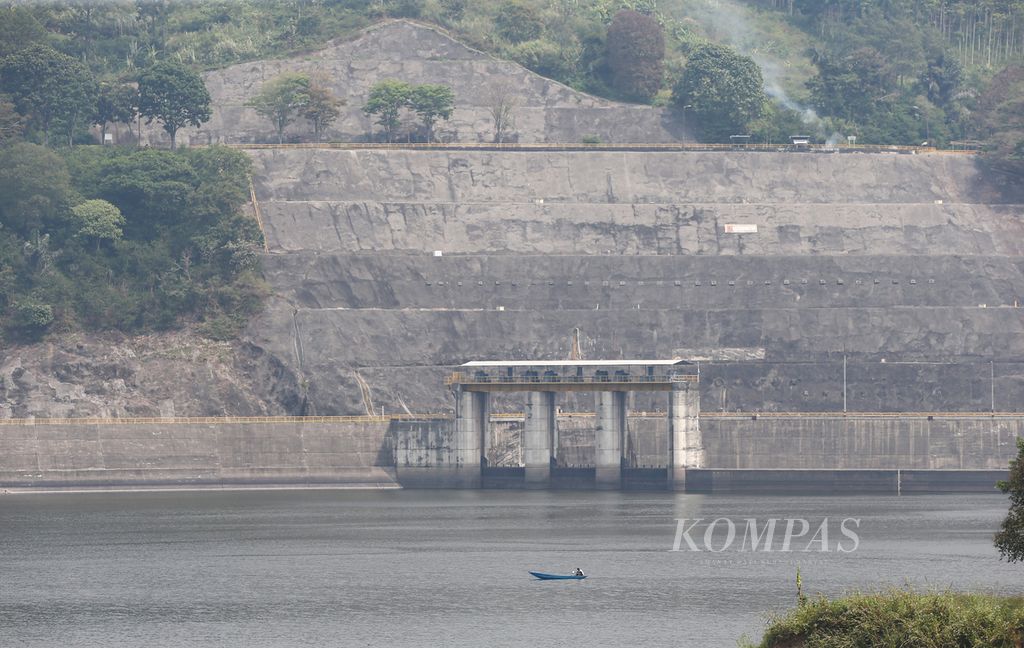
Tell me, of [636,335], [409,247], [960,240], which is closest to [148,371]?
[409,247]

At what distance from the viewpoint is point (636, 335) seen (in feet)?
470

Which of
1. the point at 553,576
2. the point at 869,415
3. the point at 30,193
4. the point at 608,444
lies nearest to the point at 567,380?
the point at 608,444

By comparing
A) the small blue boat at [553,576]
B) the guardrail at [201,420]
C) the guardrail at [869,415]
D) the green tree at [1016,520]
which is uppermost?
the guardrail at [869,415]

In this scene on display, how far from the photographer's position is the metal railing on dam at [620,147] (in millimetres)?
164125

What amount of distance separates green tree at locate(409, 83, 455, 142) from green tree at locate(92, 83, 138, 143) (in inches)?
889

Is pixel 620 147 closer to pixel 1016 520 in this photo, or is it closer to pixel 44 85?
pixel 44 85

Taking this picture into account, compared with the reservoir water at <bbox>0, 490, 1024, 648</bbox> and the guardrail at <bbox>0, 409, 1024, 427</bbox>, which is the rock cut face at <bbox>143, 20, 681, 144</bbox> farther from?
the reservoir water at <bbox>0, 490, 1024, 648</bbox>

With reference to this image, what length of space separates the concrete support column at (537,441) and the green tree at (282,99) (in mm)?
48405

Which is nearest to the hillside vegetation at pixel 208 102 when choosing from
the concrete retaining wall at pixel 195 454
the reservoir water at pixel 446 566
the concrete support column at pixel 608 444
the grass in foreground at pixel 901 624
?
the concrete retaining wall at pixel 195 454

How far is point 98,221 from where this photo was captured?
488 feet

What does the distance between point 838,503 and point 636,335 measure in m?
31.9

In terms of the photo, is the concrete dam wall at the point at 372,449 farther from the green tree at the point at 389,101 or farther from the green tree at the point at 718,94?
the green tree at the point at 718,94

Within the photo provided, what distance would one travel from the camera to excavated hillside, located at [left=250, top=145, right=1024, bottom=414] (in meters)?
140

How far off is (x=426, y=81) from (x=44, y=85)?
32.1 m
